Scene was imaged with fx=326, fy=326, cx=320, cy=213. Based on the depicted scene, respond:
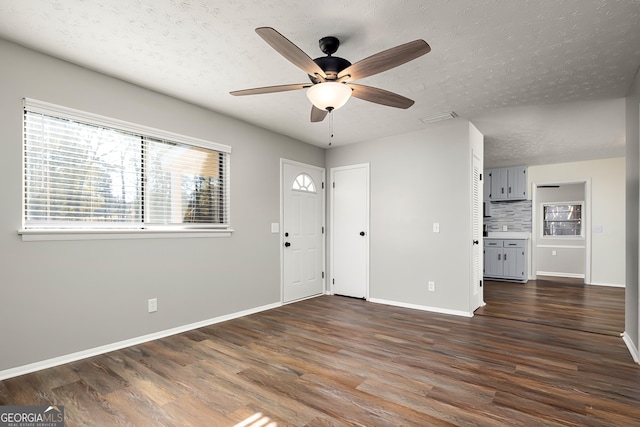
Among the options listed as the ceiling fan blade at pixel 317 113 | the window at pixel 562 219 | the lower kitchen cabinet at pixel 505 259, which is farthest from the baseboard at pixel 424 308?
the window at pixel 562 219

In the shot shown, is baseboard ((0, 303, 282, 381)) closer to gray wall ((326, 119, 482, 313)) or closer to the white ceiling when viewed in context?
gray wall ((326, 119, 482, 313))

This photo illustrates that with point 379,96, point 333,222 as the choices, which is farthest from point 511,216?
point 379,96

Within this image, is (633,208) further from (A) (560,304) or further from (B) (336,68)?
(B) (336,68)

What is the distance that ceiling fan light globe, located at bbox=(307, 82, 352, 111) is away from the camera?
6.93 ft

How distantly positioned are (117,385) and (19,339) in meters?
0.87

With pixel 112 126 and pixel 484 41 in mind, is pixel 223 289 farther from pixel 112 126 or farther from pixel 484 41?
pixel 484 41

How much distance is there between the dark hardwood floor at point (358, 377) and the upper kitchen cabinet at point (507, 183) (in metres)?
3.72

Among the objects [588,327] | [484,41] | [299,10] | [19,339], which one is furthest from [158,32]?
[588,327]

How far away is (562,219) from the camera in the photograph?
800 centimetres

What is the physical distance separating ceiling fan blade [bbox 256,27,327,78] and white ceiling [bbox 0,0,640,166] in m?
0.35

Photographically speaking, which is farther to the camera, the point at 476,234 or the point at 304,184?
the point at 304,184

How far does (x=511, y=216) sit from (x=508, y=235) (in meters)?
0.47

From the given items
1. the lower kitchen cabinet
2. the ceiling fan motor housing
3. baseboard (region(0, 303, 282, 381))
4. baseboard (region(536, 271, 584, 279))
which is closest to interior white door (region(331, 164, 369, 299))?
baseboard (region(0, 303, 282, 381))

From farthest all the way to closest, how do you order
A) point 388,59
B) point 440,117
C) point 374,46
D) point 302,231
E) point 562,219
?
1. point 562,219
2. point 302,231
3. point 440,117
4. point 374,46
5. point 388,59
